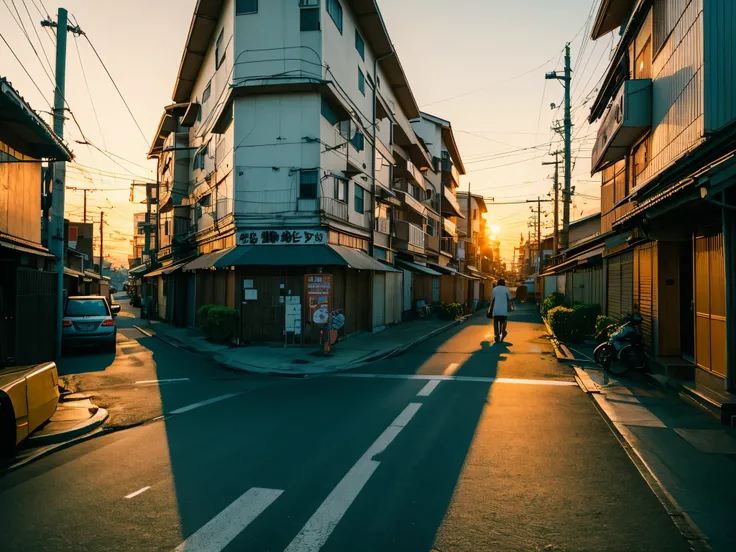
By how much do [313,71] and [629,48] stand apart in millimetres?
10435

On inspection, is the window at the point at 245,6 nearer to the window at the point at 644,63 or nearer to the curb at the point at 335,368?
the curb at the point at 335,368

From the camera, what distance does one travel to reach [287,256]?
17.2 m

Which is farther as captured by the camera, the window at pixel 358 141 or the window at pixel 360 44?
the window at pixel 360 44

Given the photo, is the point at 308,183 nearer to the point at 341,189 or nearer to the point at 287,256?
the point at 341,189

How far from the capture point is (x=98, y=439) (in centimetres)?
689

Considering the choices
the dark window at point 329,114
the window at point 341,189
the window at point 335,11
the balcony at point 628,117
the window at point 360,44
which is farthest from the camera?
the window at point 360,44

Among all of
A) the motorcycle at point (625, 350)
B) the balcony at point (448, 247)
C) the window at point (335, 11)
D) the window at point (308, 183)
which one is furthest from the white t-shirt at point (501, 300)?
the balcony at point (448, 247)

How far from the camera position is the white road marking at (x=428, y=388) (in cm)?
932

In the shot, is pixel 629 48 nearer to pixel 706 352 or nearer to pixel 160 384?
pixel 706 352

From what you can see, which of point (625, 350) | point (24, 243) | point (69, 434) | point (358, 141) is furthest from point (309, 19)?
point (69, 434)

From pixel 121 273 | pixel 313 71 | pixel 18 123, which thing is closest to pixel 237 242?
pixel 313 71

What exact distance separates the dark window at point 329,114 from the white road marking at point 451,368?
1044 centimetres

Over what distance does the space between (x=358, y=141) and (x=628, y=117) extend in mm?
11147

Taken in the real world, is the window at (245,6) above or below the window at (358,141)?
above
